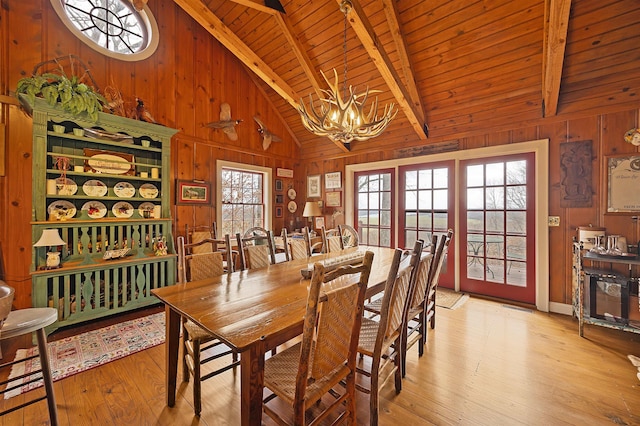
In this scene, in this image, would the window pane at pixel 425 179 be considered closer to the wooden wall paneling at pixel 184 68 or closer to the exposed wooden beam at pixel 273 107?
the exposed wooden beam at pixel 273 107

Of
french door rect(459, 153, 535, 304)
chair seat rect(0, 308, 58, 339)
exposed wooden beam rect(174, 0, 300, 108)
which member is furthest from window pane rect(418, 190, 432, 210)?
chair seat rect(0, 308, 58, 339)

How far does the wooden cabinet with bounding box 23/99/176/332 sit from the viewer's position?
262 cm

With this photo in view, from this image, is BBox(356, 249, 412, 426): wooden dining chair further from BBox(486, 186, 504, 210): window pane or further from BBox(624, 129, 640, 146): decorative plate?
BBox(624, 129, 640, 146): decorative plate

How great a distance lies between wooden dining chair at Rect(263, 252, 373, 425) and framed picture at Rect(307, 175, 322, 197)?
4.27m

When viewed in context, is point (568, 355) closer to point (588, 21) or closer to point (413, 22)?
point (588, 21)

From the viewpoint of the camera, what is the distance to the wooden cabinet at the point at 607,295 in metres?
2.51

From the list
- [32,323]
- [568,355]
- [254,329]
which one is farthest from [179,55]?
[568,355]

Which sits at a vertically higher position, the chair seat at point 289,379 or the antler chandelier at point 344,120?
the antler chandelier at point 344,120

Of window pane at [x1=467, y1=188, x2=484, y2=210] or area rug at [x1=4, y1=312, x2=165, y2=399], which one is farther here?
window pane at [x1=467, y1=188, x2=484, y2=210]

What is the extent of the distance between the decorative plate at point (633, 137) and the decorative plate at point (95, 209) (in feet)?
18.8

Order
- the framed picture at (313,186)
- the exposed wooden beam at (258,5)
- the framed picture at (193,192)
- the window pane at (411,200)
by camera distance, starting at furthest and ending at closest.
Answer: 1. the framed picture at (313,186)
2. the window pane at (411,200)
3. the framed picture at (193,192)
4. the exposed wooden beam at (258,5)

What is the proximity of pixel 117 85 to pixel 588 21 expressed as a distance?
521 cm

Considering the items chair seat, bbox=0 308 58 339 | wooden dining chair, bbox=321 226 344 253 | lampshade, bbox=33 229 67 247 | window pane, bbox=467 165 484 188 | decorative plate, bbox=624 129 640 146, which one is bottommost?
chair seat, bbox=0 308 58 339

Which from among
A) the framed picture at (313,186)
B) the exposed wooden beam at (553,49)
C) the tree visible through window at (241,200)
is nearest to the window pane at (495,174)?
the exposed wooden beam at (553,49)
